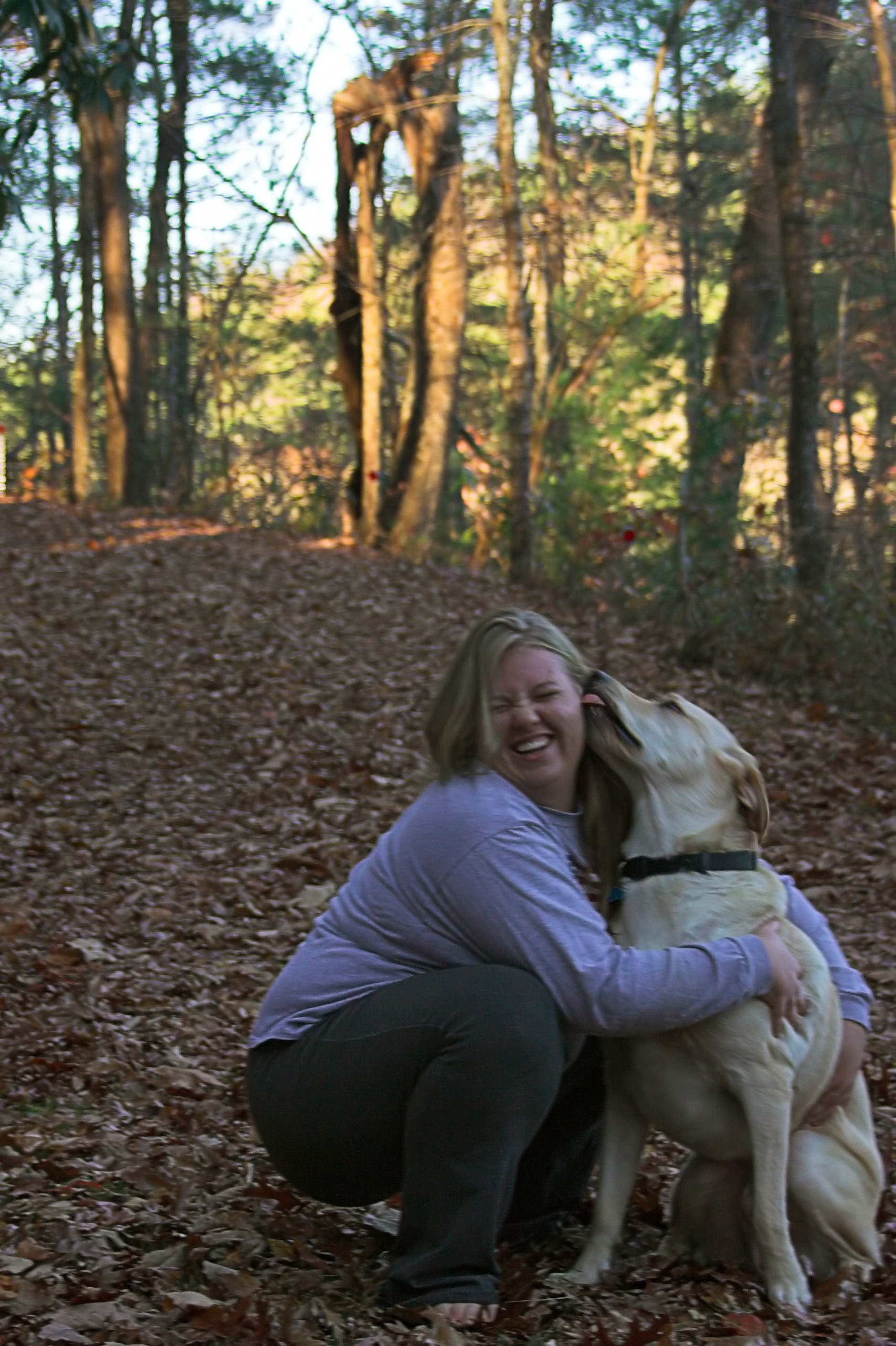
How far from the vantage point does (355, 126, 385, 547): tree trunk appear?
15914 millimetres

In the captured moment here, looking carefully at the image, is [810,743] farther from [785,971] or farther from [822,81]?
[822,81]

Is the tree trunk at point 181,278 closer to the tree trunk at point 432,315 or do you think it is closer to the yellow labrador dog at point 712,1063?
the tree trunk at point 432,315

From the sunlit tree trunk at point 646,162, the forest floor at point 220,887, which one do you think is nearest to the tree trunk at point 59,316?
the sunlit tree trunk at point 646,162

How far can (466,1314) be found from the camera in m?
2.85

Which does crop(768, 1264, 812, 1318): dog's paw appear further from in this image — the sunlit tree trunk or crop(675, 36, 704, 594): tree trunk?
the sunlit tree trunk

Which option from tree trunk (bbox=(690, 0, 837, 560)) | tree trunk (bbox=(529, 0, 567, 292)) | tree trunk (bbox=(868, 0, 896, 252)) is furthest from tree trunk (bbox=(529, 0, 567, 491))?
tree trunk (bbox=(868, 0, 896, 252))

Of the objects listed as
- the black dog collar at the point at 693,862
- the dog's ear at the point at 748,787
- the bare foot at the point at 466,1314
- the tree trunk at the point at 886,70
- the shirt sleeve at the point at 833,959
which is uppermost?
the tree trunk at the point at 886,70

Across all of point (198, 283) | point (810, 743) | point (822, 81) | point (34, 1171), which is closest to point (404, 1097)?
point (34, 1171)

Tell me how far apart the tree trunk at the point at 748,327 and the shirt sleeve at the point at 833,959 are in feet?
25.6

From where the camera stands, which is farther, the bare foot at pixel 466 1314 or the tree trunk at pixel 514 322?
the tree trunk at pixel 514 322

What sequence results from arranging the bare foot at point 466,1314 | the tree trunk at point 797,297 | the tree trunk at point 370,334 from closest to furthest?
the bare foot at point 466,1314, the tree trunk at point 797,297, the tree trunk at point 370,334

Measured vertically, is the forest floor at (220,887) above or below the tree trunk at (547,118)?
below

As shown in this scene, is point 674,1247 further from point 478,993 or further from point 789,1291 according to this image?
point 478,993

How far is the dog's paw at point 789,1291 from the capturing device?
295 cm
